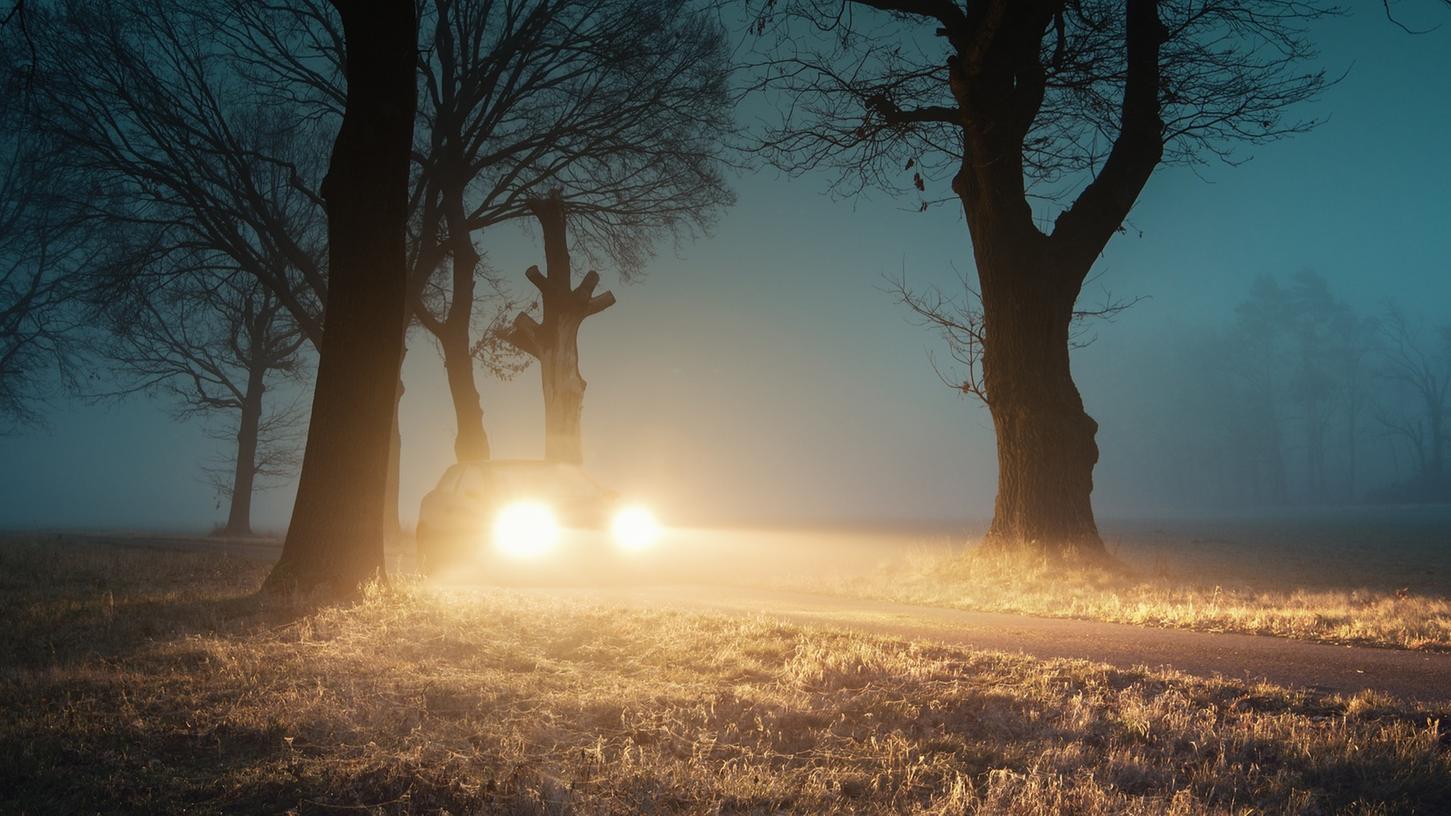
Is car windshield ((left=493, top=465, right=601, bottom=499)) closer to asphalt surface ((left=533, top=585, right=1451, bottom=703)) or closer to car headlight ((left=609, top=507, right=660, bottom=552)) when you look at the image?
car headlight ((left=609, top=507, right=660, bottom=552))

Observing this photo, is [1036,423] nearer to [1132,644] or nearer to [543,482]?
[1132,644]

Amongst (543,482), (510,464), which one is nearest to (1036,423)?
(543,482)

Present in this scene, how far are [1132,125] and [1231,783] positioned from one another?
1247cm

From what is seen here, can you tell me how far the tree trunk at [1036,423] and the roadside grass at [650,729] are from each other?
269 inches

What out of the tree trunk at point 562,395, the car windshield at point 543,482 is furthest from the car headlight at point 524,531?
the tree trunk at point 562,395

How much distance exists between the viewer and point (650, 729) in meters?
5.28

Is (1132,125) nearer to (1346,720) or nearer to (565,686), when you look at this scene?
(1346,720)

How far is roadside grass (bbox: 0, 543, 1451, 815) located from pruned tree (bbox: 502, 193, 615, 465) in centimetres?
1359

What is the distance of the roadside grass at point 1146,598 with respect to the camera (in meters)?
9.14

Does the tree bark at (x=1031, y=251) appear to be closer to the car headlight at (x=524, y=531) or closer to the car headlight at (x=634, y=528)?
the car headlight at (x=634, y=528)

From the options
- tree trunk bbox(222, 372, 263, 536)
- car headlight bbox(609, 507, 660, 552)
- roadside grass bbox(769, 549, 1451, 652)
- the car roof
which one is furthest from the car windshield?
tree trunk bbox(222, 372, 263, 536)

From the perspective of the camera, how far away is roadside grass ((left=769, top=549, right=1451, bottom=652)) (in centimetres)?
914

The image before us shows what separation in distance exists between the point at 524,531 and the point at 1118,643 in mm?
8131

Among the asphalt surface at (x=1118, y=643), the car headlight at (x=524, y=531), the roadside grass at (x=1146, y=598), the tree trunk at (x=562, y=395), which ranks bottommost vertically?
the asphalt surface at (x=1118, y=643)
